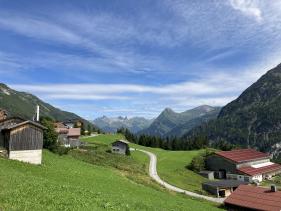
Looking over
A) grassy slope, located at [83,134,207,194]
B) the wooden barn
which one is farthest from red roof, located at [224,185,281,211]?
the wooden barn

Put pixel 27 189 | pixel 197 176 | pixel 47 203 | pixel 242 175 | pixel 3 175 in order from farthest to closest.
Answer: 1. pixel 242 175
2. pixel 197 176
3. pixel 3 175
4. pixel 27 189
5. pixel 47 203

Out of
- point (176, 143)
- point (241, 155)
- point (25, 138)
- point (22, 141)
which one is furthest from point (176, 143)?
point (22, 141)

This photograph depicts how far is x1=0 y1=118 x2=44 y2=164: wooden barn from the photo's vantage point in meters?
48.7

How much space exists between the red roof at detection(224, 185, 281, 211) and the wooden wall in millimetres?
30375

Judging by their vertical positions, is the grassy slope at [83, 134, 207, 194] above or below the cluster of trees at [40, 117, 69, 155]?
below

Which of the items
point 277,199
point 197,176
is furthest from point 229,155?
point 277,199

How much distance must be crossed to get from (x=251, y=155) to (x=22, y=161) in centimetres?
10101

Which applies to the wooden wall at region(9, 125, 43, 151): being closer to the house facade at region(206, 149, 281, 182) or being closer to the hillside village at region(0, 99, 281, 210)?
the hillside village at region(0, 99, 281, 210)

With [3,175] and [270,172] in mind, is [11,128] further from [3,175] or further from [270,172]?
[270,172]

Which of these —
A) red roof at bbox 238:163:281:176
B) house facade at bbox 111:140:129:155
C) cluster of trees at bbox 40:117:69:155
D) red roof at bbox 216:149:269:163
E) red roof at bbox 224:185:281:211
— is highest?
cluster of trees at bbox 40:117:69:155

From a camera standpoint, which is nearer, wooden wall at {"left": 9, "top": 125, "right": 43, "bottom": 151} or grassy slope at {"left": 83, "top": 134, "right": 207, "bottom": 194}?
wooden wall at {"left": 9, "top": 125, "right": 43, "bottom": 151}

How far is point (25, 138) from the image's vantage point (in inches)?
1984

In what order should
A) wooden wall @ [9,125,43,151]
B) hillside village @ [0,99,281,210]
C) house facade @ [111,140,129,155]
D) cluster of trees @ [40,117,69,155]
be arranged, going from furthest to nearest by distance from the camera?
house facade @ [111,140,129,155]
cluster of trees @ [40,117,69,155]
hillside village @ [0,99,281,210]
wooden wall @ [9,125,43,151]

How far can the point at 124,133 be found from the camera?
7692 inches
